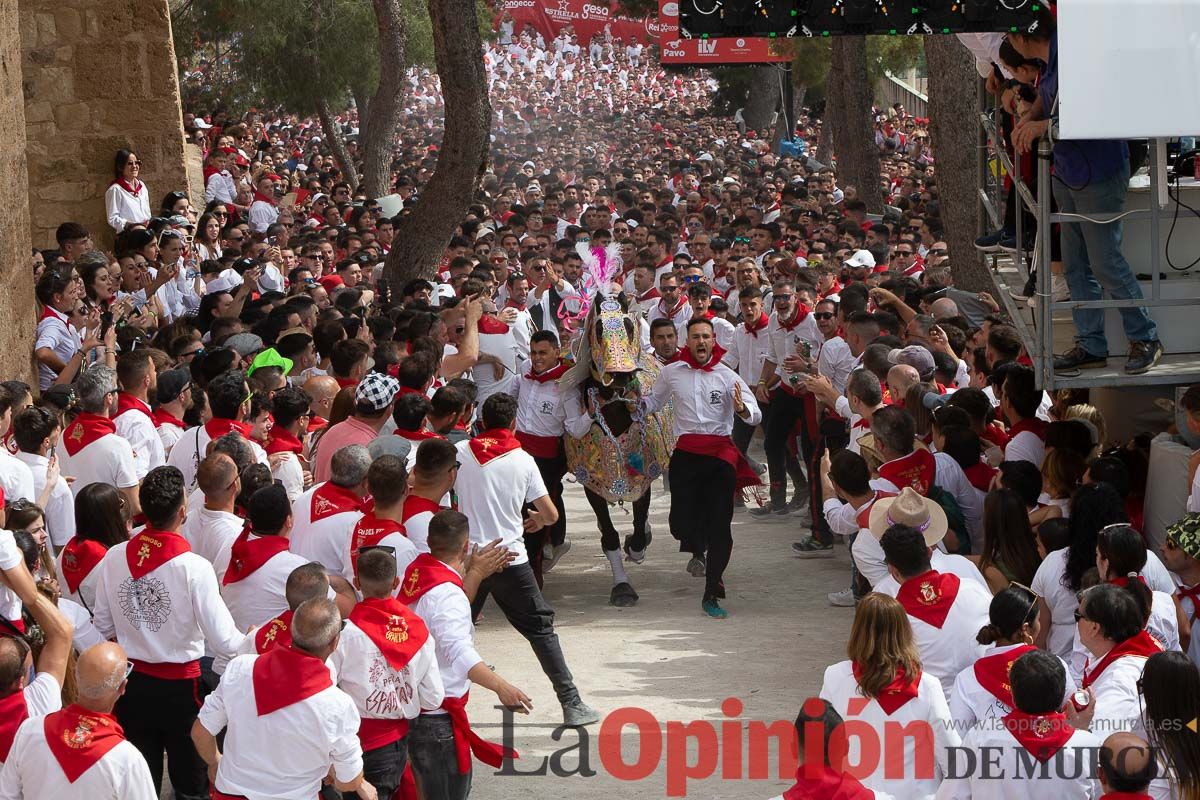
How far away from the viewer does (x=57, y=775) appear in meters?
4.60

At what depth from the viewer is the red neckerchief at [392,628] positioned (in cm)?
557

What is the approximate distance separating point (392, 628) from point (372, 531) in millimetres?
1029

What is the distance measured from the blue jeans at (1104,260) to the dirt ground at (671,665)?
246 cm

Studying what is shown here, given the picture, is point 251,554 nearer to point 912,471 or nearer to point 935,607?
point 935,607

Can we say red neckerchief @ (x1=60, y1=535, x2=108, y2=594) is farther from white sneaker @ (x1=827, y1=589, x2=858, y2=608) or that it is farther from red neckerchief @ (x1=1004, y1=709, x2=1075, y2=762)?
white sneaker @ (x1=827, y1=589, x2=858, y2=608)

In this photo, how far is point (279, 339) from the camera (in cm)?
984

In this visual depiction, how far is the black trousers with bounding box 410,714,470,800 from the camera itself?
593 cm

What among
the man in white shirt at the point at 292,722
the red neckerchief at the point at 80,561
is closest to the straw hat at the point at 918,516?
the man in white shirt at the point at 292,722

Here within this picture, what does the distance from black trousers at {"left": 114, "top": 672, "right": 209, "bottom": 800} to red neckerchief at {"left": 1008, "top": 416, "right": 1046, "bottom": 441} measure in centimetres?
444

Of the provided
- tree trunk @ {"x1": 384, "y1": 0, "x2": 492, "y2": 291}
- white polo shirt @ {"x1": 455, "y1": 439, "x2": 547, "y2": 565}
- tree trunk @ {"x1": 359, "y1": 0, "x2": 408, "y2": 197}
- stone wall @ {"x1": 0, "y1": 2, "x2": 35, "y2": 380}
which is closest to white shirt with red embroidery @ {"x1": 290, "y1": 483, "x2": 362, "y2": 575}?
white polo shirt @ {"x1": 455, "y1": 439, "x2": 547, "y2": 565}

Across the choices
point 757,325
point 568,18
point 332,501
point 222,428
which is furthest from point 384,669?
point 568,18

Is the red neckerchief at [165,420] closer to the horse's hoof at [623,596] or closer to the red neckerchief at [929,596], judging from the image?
the horse's hoof at [623,596]

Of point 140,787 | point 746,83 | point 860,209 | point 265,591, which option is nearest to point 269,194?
point 860,209

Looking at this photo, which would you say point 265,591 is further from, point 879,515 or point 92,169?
point 92,169
